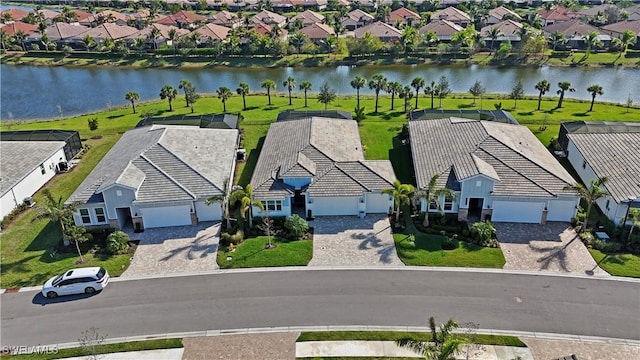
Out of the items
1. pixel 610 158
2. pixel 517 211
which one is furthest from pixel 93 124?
pixel 610 158

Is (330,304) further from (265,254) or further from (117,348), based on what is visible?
(117,348)

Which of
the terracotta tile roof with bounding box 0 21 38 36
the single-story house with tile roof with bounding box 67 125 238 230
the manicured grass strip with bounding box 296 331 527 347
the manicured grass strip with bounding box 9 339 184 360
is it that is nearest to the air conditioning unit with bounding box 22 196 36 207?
the single-story house with tile roof with bounding box 67 125 238 230

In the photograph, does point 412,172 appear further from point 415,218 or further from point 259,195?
point 259,195

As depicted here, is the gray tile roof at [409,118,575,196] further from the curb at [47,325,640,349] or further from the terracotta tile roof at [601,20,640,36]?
the terracotta tile roof at [601,20,640,36]

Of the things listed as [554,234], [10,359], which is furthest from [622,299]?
[10,359]

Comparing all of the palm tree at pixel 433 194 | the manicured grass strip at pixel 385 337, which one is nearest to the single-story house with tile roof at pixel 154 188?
the manicured grass strip at pixel 385 337

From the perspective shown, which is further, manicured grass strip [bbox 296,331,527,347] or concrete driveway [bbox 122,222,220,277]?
concrete driveway [bbox 122,222,220,277]
